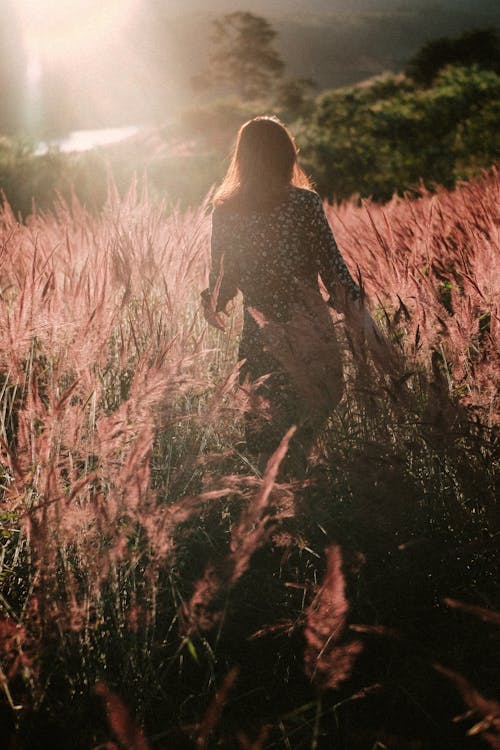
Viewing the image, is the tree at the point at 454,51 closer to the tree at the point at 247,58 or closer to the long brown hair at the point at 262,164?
the tree at the point at 247,58

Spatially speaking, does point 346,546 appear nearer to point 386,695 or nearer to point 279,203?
point 386,695

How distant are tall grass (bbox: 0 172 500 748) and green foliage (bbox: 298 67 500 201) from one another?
7765 mm

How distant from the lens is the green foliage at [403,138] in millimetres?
10141

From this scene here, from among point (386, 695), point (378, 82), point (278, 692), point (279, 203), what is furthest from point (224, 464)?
point (378, 82)

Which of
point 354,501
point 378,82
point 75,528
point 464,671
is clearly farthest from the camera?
point 378,82

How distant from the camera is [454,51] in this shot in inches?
904

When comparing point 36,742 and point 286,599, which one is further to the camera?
point 286,599

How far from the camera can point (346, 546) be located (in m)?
1.77

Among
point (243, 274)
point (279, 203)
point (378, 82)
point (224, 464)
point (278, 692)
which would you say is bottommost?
point (278, 692)

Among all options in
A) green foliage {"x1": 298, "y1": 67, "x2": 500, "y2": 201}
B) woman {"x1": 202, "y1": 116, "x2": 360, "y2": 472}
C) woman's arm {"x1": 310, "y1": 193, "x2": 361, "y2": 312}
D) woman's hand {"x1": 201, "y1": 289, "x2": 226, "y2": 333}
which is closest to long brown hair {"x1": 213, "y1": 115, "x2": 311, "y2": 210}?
woman {"x1": 202, "y1": 116, "x2": 360, "y2": 472}

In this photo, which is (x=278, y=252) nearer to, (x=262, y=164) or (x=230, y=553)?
(x=262, y=164)

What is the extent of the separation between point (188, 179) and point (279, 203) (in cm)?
794

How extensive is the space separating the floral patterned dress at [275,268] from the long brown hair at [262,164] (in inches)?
1.8

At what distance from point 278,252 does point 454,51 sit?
26585mm
